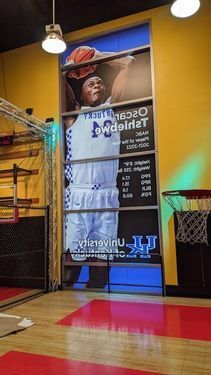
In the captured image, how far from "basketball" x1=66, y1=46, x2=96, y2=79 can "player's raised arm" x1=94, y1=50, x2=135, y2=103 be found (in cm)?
A: 40

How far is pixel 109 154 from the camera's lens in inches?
220

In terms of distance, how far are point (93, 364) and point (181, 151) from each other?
11.3 feet

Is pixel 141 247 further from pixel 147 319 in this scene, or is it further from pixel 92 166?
pixel 92 166

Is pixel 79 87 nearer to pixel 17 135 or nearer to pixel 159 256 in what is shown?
pixel 17 135

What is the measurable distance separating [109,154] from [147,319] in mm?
2864

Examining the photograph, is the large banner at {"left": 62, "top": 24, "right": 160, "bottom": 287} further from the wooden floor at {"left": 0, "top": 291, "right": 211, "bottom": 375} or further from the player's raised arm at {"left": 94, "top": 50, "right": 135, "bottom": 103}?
the wooden floor at {"left": 0, "top": 291, "right": 211, "bottom": 375}

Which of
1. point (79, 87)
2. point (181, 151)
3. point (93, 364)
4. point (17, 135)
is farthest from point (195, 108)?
point (93, 364)

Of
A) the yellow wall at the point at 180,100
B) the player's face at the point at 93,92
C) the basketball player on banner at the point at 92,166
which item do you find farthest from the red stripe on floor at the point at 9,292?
the player's face at the point at 93,92

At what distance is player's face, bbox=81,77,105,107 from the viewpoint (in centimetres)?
578

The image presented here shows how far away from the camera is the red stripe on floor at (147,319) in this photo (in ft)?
11.3

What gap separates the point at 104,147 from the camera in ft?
18.5

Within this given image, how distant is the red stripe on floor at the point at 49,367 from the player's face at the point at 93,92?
431cm

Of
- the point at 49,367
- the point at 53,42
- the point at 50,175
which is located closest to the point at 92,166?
the point at 50,175

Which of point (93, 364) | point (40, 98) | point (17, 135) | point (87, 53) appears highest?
point (87, 53)
